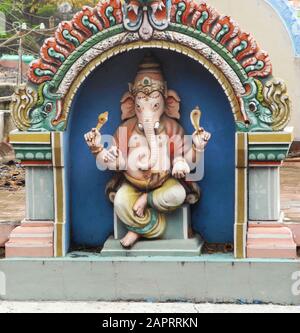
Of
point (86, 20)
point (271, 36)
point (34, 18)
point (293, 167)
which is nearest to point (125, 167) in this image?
point (86, 20)

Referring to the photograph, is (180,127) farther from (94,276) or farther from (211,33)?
(94,276)

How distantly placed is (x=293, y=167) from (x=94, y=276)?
5077 millimetres

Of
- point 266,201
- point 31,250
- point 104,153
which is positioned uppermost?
point 104,153

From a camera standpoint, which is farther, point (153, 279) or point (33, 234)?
point (33, 234)

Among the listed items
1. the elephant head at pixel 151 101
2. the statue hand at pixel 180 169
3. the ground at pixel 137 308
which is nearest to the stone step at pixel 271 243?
the ground at pixel 137 308

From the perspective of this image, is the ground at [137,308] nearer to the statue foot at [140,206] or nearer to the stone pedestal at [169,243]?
the stone pedestal at [169,243]

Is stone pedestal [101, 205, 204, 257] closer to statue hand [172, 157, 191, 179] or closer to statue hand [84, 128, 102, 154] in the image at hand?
statue hand [172, 157, 191, 179]

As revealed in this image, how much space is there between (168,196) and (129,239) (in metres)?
0.38

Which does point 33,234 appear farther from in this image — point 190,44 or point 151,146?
point 190,44

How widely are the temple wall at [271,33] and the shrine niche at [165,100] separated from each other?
5.86 metres

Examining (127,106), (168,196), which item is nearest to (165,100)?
(127,106)

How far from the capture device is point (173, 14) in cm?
608

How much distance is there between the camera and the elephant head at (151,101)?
20.8 feet

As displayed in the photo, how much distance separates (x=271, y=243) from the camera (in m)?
6.14
